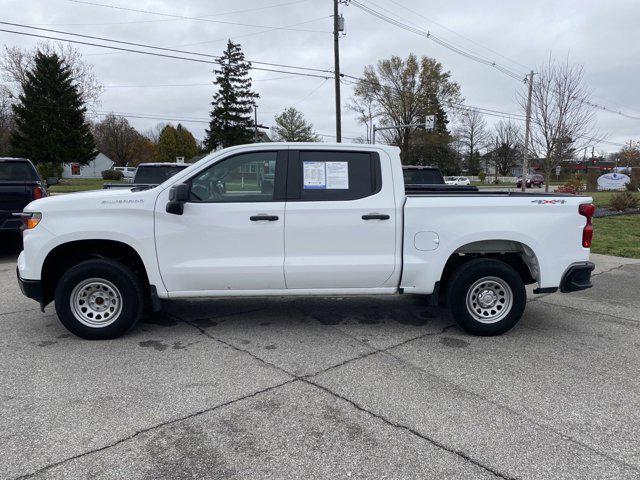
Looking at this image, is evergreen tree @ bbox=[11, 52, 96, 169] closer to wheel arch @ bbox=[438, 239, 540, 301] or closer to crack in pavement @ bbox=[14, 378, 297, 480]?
wheel arch @ bbox=[438, 239, 540, 301]

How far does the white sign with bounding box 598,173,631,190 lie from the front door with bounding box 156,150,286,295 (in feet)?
149

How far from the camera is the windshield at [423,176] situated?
36.4 ft

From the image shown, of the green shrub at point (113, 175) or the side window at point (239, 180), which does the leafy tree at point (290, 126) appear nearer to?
the green shrub at point (113, 175)

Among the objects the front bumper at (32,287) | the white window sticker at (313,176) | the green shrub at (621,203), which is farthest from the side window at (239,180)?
the green shrub at (621,203)

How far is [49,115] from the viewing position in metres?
43.8

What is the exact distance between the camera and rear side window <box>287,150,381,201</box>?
187 inches

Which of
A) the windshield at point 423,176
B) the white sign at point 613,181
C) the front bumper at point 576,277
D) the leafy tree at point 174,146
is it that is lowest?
the front bumper at point 576,277

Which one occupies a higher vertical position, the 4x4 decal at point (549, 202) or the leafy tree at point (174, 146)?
the leafy tree at point (174, 146)

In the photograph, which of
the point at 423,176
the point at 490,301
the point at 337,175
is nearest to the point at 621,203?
the point at 423,176

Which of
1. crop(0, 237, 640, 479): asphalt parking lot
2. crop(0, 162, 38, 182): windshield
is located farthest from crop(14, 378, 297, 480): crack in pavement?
crop(0, 162, 38, 182): windshield

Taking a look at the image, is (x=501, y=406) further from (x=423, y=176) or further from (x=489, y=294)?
(x=423, y=176)

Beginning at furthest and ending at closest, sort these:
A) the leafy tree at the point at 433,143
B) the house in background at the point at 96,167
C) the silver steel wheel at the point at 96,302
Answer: the house in background at the point at 96,167
the leafy tree at the point at 433,143
the silver steel wheel at the point at 96,302

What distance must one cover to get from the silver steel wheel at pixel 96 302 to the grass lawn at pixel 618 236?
999cm

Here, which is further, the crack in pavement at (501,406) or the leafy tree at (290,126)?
the leafy tree at (290,126)
